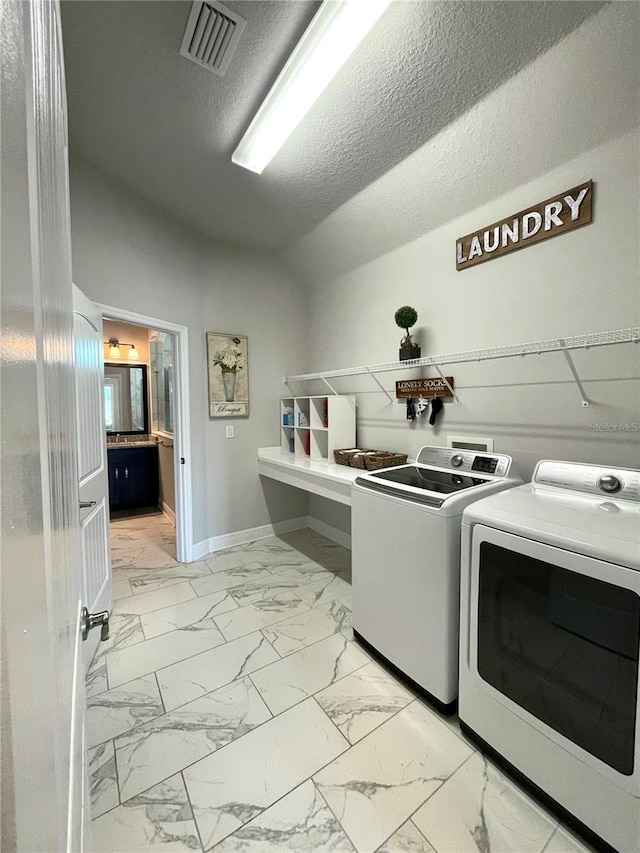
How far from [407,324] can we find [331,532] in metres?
2.14

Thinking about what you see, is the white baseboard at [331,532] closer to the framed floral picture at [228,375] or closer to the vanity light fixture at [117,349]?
the framed floral picture at [228,375]

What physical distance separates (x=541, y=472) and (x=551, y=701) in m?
0.89

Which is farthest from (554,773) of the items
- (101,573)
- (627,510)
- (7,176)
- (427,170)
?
(427,170)

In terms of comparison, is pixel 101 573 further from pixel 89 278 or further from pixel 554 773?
pixel 554 773

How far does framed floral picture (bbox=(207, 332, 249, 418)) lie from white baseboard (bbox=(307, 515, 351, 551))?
1.36 metres

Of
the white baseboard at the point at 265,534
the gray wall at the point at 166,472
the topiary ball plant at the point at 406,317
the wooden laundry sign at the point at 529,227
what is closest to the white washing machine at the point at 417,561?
the topiary ball plant at the point at 406,317

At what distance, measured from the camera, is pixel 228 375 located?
3.17m

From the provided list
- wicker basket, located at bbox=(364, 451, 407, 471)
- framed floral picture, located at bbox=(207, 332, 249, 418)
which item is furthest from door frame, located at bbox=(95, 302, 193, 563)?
wicker basket, located at bbox=(364, 451, 407, 471)

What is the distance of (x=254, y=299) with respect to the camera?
11.0 feet

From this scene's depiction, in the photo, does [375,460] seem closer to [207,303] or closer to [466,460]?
[466,460]

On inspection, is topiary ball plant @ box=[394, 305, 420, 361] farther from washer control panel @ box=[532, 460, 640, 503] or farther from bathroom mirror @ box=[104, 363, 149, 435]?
bathroom mirror @ box=[104, 363, 149, 435]

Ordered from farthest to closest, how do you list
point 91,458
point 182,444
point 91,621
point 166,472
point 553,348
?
point 166,472 < point 182,444 < point 91,458 < point 553,348 < point 91,621

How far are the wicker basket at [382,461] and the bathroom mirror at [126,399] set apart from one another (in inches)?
141

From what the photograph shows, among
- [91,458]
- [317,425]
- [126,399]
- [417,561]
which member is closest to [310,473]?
[317,425]
